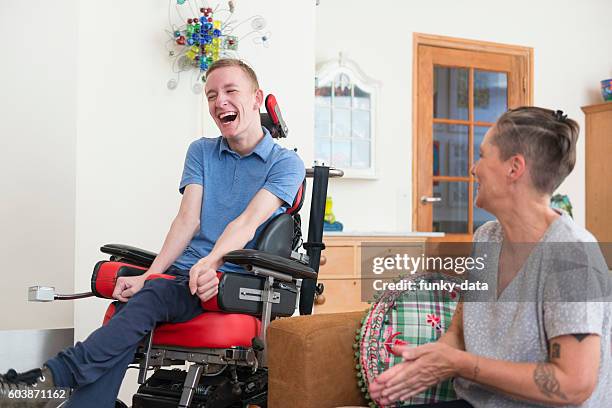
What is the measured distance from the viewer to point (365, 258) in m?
4.45

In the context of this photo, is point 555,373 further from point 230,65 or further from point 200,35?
point 200,35

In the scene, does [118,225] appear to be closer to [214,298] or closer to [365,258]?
[214,298]

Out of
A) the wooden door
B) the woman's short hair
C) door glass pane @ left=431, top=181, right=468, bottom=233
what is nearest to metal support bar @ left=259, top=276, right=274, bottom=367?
the woman's short hair

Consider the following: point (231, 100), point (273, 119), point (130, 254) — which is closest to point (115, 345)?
point (130, 254)

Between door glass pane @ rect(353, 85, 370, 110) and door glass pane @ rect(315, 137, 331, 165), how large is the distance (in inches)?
12.0

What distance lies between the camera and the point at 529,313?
1.31 m

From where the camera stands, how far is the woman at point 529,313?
48.7 inches

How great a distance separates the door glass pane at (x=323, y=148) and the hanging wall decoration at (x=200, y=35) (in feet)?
4.59

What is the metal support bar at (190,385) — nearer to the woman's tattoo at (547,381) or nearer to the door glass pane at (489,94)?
the woman's tattoo at (547,381)

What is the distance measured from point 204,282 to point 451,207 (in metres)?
3.53

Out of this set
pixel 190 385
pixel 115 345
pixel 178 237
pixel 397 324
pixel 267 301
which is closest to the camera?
pixel 397 324

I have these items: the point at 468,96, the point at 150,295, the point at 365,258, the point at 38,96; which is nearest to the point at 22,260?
the point at 38,96

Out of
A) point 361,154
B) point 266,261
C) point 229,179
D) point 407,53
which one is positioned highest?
point 407,53

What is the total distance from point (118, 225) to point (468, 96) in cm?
294
